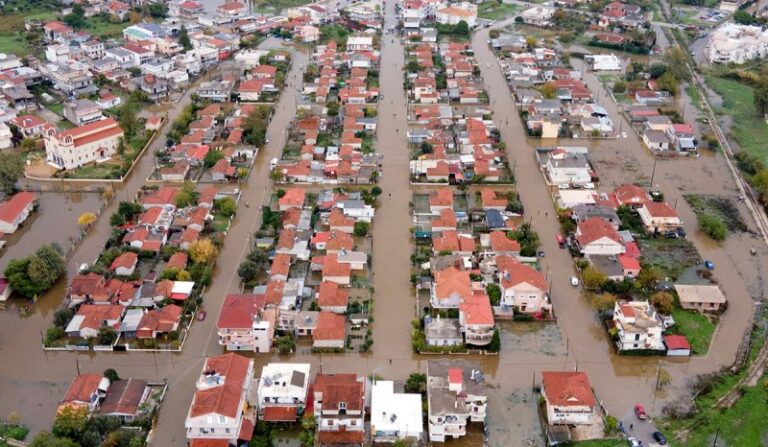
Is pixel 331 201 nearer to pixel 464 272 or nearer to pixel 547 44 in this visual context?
pixel 464 272

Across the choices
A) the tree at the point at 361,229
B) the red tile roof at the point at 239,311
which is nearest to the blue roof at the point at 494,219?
the tree at the point at 361,229

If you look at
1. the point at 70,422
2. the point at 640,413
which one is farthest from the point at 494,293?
the point at 70,422

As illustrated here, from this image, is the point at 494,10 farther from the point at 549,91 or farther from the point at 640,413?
the point at 640,413

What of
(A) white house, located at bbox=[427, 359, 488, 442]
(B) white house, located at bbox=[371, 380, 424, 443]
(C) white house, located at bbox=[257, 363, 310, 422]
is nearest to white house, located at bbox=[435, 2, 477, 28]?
(A) white house, located at bbox=[427, 359, 488, 442]

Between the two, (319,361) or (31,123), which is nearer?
(319,361)

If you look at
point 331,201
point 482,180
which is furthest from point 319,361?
point 482,180

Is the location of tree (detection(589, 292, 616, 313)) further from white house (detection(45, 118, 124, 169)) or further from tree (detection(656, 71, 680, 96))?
white house (detection(45, 118, 124, 169))
